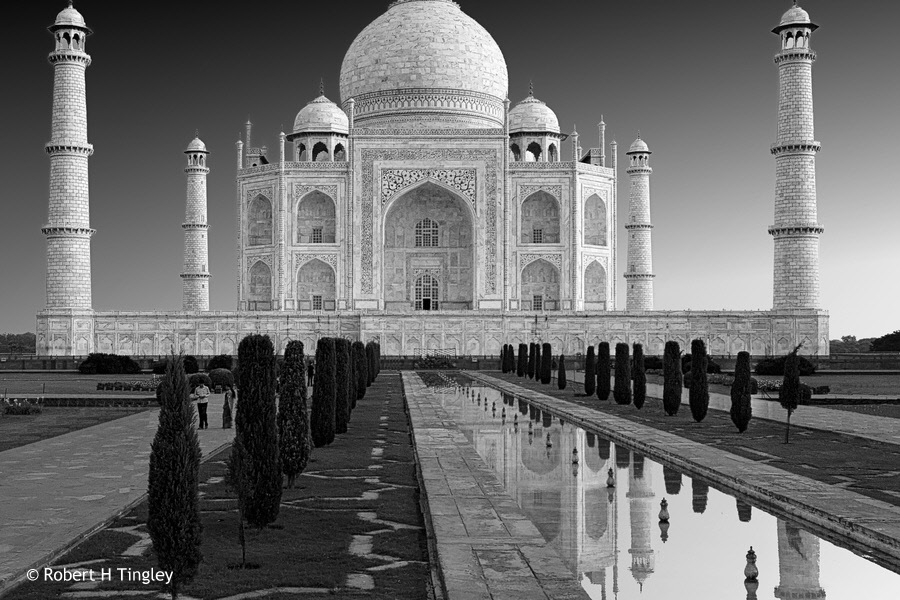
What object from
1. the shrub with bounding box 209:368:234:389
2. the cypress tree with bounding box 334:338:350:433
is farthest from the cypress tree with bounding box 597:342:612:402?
the shrub with bounding box 209:368:234:389

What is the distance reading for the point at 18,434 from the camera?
1354cm

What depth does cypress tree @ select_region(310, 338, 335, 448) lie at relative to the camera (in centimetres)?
1204

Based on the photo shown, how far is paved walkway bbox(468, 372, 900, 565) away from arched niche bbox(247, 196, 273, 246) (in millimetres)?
26476

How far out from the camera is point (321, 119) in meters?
41.0

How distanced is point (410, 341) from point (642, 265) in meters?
11.6

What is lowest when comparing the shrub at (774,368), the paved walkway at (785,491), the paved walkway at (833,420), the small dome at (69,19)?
the paved walkway at (785,491)

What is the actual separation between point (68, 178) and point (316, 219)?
936 cm

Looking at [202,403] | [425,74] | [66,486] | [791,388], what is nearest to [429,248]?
[425,74]

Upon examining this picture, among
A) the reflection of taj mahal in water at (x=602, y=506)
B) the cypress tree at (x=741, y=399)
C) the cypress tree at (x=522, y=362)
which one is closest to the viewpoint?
the reflection of taj mahal in water at (x=602, y=506)

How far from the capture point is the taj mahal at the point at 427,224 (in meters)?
31.8

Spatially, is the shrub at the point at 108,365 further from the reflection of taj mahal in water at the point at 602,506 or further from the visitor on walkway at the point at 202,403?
the reflection of taj mahal in water at the point at 602,506

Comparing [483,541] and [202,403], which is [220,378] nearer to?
[202,403]

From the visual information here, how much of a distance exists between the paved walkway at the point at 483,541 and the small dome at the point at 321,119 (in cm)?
3169

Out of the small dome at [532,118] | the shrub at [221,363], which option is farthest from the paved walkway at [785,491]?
the small dome at [532,118]
